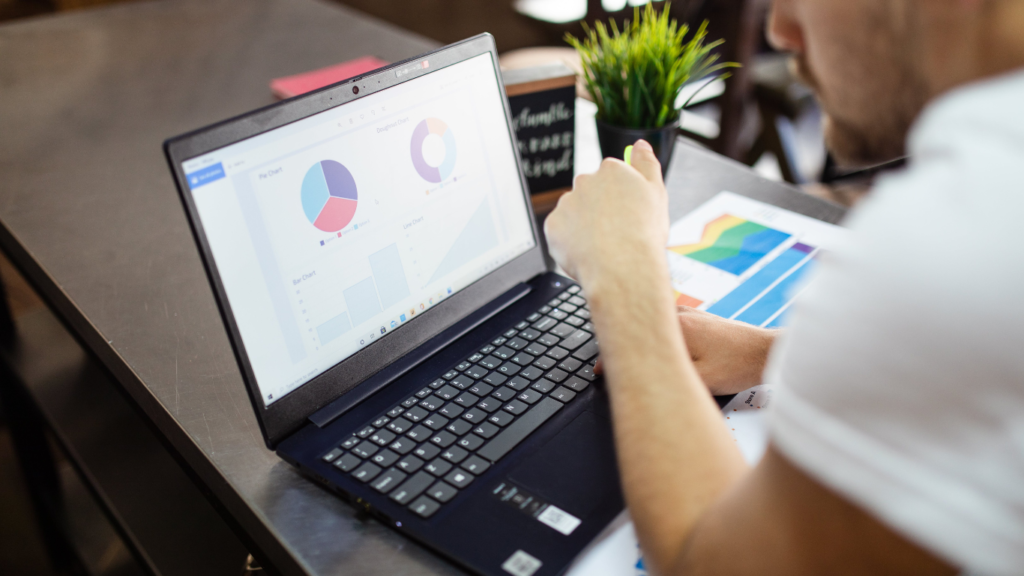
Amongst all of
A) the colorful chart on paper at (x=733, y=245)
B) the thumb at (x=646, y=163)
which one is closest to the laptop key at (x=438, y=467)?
the thumb at (x=646, y=163)

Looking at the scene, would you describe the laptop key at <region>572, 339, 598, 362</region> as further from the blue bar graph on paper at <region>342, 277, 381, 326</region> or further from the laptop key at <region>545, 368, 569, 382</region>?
the blue bar graph on paper at <region>342, 277, 381, 326</region>

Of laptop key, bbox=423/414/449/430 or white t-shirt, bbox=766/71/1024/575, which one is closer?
white t-shirt, bbox=766/71/1024/575

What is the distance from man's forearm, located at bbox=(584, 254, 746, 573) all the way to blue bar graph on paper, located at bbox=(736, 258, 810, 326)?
0.28 m

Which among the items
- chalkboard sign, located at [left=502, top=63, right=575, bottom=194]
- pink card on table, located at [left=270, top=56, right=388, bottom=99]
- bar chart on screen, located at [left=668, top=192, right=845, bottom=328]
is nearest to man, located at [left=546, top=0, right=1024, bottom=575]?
bar chart on screen, located at [left=668, top=192, right=845, bottom=328]

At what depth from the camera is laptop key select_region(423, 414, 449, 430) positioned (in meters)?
0.65

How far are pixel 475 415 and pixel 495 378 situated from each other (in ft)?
0.19

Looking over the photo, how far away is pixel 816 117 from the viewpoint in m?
3.32

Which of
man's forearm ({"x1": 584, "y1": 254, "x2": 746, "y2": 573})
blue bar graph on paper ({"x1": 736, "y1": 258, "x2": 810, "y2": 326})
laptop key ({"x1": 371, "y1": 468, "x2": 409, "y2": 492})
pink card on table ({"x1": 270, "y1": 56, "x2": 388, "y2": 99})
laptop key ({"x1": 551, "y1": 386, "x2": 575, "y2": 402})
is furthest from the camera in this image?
pink card on table ({"x1": 270, "y1": 56, "x2": 388, "y2": 99})

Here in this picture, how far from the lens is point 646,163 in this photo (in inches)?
29.3

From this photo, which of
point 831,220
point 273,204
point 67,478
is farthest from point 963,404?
point 67,478

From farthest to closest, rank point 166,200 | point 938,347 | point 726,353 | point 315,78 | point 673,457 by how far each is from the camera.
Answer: point 315,78 → point 166,200 → point 726,353 → point 673,457 → point 938,347

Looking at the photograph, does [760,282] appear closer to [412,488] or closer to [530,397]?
[530,397]

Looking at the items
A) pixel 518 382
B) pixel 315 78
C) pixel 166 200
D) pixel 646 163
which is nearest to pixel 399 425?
pixel 518 382

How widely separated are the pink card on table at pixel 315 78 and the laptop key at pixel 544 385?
2.70 ft
